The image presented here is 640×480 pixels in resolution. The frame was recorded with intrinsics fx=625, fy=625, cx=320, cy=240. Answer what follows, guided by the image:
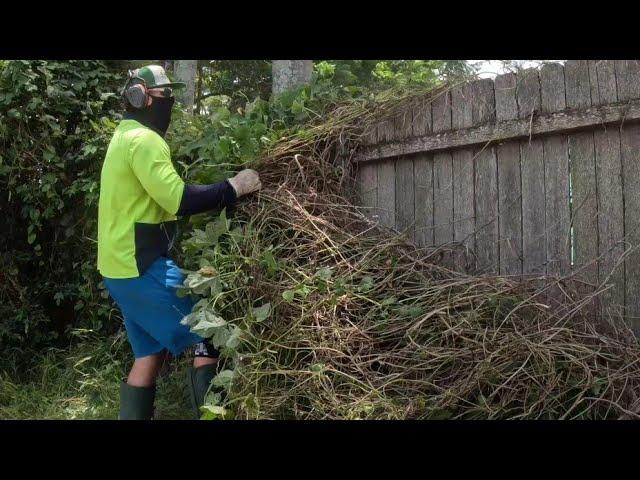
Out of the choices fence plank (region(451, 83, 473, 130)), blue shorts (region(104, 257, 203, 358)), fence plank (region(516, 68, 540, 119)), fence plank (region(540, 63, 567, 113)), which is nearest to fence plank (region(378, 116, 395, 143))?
fence plank (region(451, 83, 473, 130))

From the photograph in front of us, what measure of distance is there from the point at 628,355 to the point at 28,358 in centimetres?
465

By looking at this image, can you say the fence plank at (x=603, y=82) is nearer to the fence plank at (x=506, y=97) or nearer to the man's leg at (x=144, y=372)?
the fence plank at (x=506, y=97)

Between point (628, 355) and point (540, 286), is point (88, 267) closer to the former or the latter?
point (540, 286)

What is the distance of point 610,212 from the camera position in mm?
3027

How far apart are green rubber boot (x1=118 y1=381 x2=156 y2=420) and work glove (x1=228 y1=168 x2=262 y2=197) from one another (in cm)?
120

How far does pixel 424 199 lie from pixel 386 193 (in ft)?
0.93

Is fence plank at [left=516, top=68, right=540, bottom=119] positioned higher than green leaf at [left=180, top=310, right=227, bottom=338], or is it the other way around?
fence plank at [left=516, top=68, right=540, bottom=119]

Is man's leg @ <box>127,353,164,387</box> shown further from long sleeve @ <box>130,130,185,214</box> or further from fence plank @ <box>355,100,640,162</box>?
fence plank @ <box>355,100,640,162</box>

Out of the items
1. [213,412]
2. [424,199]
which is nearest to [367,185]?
[424,199]

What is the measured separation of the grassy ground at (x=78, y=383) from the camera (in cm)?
428

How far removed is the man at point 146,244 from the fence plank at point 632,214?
198 centimetres

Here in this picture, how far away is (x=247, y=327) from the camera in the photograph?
302 centimetres

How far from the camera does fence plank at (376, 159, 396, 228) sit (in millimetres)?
3959

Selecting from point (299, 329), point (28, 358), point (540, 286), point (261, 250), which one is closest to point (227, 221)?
point (261, 250)
